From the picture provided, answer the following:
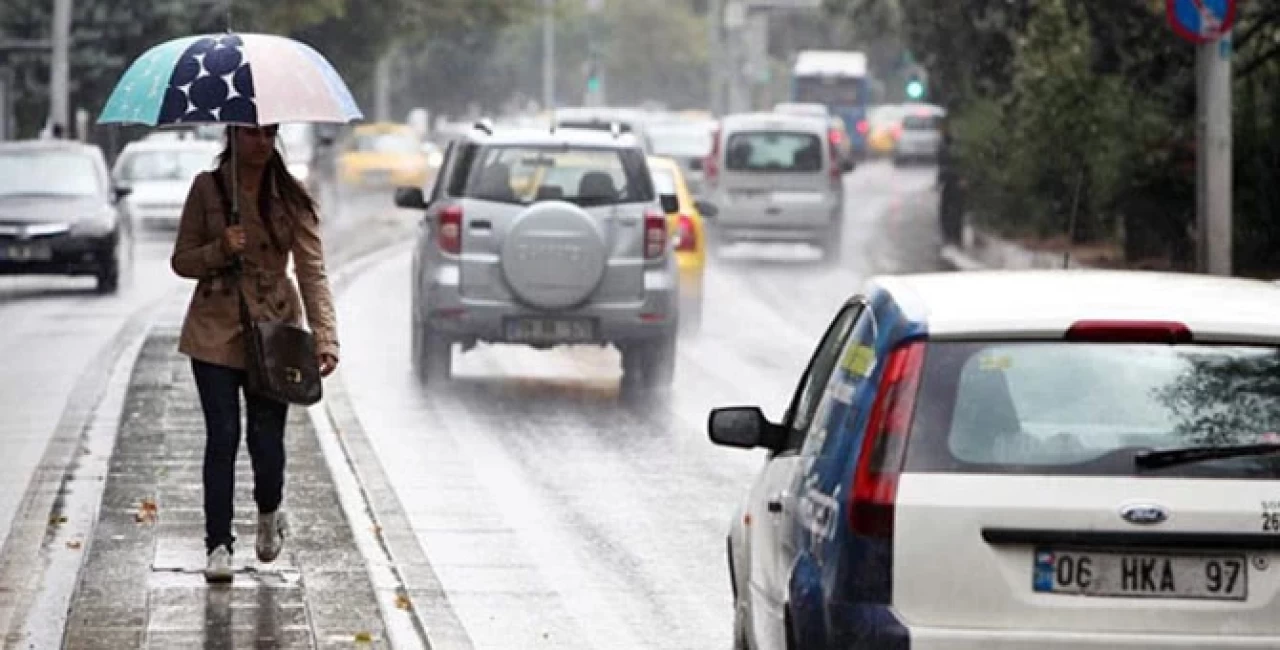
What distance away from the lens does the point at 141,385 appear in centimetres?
1948

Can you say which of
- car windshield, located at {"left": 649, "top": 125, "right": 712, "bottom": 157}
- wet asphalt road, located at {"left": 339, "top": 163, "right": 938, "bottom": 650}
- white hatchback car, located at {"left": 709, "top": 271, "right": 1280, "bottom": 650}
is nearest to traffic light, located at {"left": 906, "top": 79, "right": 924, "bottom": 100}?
car windshield, located at {"left": 649, "top": 125, "right": 712, "bottom": 157}

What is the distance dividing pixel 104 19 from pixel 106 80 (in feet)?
5.90

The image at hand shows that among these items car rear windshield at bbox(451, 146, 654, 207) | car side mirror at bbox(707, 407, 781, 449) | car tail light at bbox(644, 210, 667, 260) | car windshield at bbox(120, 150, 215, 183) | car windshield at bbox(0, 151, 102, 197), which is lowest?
car windshield at bbox(120, 150, 215, 183)

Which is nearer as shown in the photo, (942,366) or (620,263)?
(942,366)

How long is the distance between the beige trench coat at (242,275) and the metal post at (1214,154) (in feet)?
42.7

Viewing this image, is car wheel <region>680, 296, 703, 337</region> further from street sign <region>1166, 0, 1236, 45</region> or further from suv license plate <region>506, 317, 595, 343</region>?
suv license plate <region>506, 317, 595, 343</region>

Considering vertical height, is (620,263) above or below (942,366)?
below

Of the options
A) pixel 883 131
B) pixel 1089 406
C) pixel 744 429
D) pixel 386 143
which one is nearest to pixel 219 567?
pixel 744 429

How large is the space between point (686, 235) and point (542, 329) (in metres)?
7.74

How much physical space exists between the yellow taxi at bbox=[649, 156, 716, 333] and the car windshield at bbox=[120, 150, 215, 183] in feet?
52.0

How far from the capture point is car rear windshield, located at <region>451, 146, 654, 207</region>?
2056cm

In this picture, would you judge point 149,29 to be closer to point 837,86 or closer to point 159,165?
point 159,165

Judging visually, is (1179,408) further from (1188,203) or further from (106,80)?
(106,80)

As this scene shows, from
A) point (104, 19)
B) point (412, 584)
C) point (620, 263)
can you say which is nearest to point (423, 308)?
point (620, 263)
